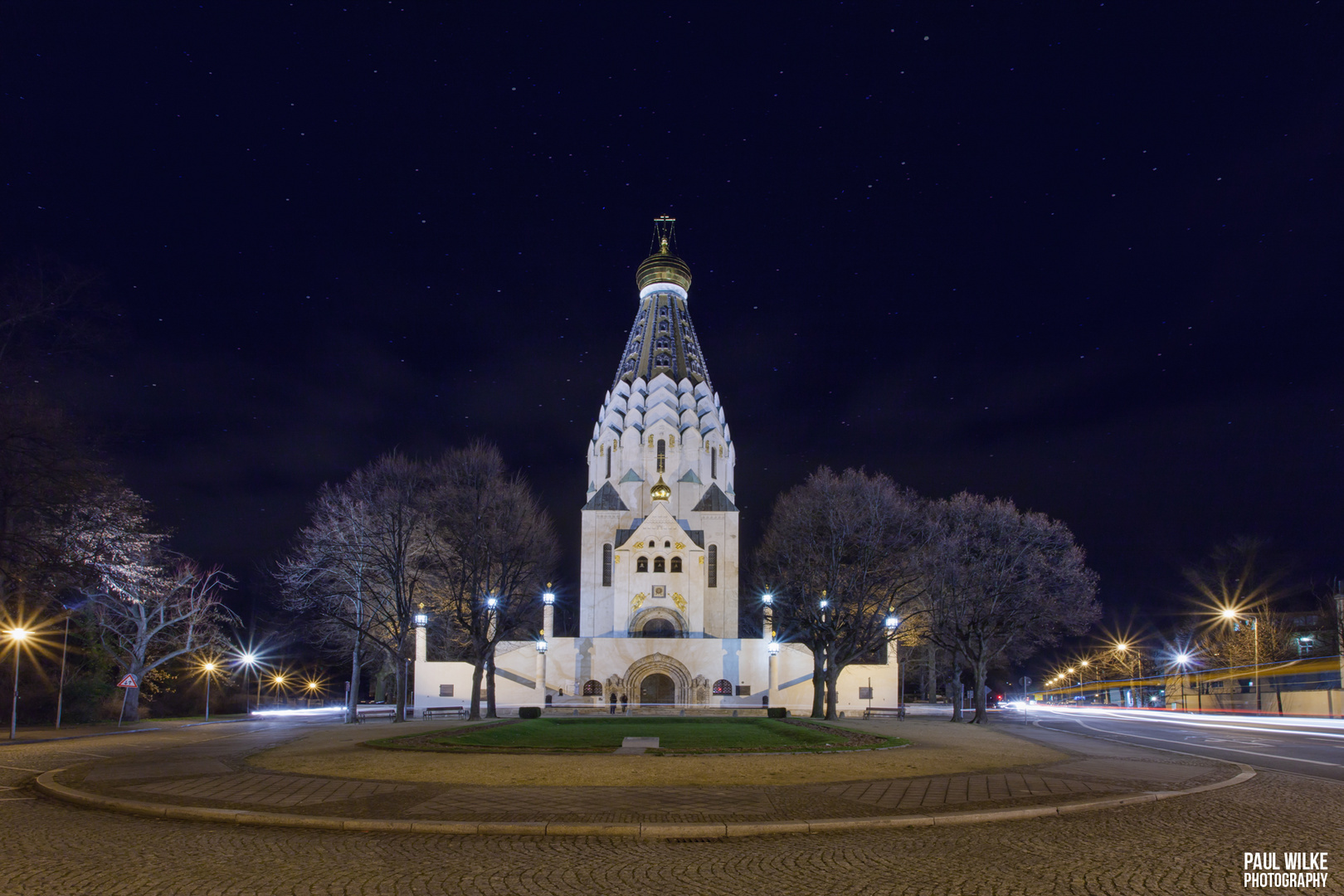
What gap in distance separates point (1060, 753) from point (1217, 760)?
3009 mm

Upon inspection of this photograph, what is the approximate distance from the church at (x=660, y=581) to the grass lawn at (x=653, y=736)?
16283mm

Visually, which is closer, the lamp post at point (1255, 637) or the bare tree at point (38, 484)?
the bare tree at point (38, 484)

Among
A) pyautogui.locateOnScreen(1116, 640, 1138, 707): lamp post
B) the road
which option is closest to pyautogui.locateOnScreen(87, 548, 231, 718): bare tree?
the road

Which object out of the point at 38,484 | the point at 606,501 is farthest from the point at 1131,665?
the point at 38,484

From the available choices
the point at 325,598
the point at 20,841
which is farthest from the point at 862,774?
the point at 325,598

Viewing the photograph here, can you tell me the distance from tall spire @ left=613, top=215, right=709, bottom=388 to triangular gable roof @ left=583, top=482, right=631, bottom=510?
967cm

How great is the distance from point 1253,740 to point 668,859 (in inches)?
937

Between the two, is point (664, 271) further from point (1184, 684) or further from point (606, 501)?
point (1184, 684)

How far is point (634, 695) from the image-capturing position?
50.7 m

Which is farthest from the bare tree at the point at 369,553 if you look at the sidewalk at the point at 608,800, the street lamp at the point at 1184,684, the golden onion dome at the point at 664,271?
the street lamp at the point at 1184,684

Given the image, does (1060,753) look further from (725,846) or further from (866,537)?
(866,537)

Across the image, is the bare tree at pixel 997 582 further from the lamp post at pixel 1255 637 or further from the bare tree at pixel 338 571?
the bare tree at pixel 338 571

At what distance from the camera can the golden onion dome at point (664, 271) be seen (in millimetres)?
71812

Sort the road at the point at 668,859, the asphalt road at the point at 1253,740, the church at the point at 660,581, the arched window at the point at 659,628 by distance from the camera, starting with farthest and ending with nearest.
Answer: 1. the arched window at the point at 659,628
2. the church at the point at 660,581
3. the asphalt road at the point at 1253,740
4. the road at the point at 668,859
